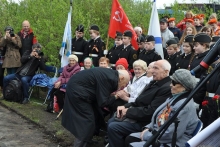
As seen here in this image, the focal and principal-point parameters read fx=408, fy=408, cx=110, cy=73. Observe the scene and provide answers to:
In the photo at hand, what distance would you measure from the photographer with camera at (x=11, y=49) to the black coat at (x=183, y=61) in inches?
215

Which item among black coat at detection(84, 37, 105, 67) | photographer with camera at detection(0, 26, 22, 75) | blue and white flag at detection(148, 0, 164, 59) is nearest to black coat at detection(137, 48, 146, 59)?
blue and white flag at detection(148, 0, 164, 59)

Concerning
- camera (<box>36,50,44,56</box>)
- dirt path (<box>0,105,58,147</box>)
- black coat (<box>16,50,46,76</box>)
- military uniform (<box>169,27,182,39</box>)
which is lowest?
dirt path (<box>0,105,58,147</box>)

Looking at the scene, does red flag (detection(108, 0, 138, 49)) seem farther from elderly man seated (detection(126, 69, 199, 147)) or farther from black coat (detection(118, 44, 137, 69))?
elderly man seated (detection(126, 69, 199, 147))

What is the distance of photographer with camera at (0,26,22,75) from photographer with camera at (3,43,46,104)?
1.89 ft

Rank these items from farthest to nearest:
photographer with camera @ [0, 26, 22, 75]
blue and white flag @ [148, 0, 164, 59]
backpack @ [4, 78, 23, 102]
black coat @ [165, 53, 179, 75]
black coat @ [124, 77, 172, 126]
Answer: photographer with camera @ [0, 26, 22, 75]
backpack @ [4, 78, 23, 102]
blue and white flag @ [148, 0, 164, 59]
black coat @ [165, 53, 179, 75]
black coat @ [124, 77, 172, 126]

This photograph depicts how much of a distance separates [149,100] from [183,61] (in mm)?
1792

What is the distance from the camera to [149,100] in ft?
18.9

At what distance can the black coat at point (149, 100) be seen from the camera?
5.59 m

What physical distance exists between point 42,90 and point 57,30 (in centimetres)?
177

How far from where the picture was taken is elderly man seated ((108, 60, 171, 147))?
5.62 meters

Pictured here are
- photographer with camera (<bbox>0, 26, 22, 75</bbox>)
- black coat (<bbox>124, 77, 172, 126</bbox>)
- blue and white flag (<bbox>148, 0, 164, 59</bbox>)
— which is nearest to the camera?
black coat (<bbox>124, 77, 172, 126</bbox>)

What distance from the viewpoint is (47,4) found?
42.1 ft

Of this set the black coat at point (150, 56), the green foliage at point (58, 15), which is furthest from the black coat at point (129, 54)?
the green foliage at point (58, 15)

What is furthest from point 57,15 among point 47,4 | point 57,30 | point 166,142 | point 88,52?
point 166,142
